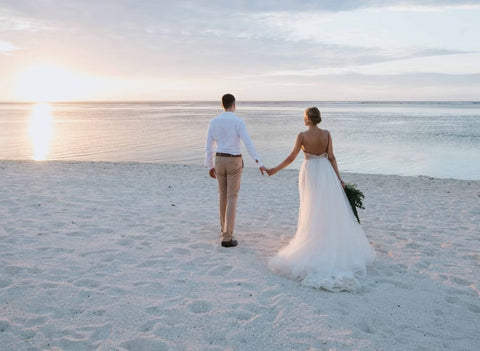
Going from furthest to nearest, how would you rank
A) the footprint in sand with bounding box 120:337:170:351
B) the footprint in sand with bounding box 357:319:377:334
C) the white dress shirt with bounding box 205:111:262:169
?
the white dress shirt with bounding box 205:111:262:169, the footprint in sand with bounding box 357:319:377:334, the footprint in sand with bounding box 120:337:170:351

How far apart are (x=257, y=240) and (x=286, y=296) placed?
206 centimetres

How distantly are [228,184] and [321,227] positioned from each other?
1.54 metres

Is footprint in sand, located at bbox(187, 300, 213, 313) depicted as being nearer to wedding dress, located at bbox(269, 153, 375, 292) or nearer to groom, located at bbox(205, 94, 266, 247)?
wedding dress, located at bbox(269, 153, 375, 292)

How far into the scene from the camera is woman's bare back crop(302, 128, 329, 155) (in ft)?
16.2

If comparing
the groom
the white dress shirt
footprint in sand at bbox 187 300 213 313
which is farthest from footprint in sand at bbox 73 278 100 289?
the white dress shirt

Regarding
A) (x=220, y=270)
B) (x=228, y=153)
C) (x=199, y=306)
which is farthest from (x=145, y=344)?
(x=228, y=153)

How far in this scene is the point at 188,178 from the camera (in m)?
12.1

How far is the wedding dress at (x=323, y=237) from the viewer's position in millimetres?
4758

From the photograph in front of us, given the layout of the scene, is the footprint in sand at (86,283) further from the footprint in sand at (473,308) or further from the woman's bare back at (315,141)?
the footprint in sand at (473,308)

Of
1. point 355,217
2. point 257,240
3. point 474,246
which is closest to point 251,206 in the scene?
point 257,240

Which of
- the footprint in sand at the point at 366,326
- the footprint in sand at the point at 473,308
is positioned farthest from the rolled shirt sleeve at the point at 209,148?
the footprint in sand at the point at 473,308

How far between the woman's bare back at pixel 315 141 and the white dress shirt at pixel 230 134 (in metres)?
0.75

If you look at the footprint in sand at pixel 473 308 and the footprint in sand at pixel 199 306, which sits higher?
the footprint in sand at pixel 473 308

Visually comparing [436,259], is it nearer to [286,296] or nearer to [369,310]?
[369,310]
